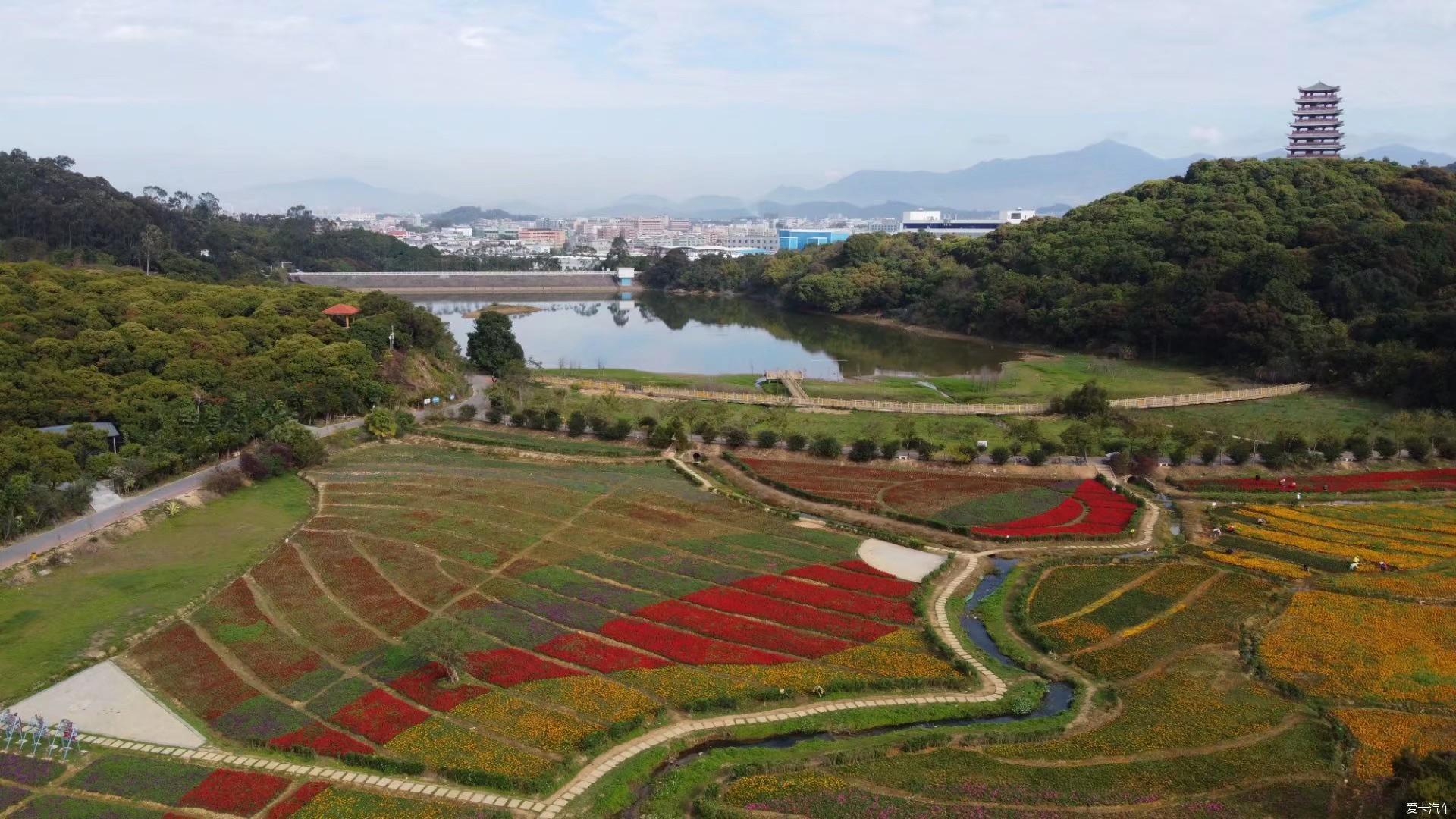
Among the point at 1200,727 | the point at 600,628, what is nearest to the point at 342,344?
the point at 600,628

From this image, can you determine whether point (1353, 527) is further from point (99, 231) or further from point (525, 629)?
point (99, 231)

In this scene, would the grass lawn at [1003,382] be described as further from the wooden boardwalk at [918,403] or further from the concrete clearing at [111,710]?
the concrete clearing at [111,710]

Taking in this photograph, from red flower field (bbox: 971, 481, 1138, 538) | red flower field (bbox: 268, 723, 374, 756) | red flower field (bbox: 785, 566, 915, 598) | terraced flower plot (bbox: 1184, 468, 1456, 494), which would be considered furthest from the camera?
terraced flower plot (bbox: 1184, 468, 1456, 494)

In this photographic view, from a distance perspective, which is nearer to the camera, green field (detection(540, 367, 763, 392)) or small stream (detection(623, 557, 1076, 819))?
small stream (detection(623, 557, 1076, 819))

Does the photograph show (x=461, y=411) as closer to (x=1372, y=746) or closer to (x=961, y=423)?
(x=961, y=423)

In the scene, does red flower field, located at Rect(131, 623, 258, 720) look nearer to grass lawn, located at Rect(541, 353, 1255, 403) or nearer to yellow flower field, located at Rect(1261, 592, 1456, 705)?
yellow flower field, located at Rect(1261, 592, 1456, 705)

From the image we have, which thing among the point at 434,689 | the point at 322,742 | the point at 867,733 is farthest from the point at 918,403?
the point at 322,742

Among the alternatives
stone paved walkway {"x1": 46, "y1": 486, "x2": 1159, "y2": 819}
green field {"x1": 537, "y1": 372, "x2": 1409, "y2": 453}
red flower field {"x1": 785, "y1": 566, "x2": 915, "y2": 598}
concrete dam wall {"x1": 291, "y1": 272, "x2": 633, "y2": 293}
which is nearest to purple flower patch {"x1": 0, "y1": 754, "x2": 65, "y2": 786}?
stone paved walkway {"x1": 46, "y1": 486, "x2": 1159, "y2": 819}
